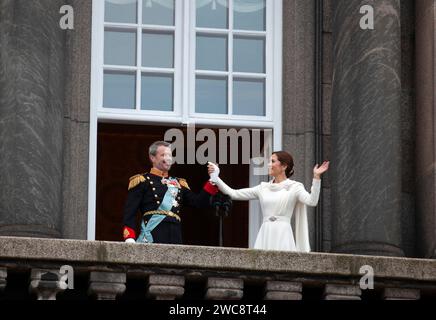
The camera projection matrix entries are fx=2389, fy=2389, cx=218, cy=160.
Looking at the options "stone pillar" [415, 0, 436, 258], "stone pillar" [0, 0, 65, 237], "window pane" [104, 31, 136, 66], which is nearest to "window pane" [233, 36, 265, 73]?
"window pane" [104, 31, 136, 66]

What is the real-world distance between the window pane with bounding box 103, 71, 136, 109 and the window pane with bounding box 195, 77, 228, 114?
2.71ft

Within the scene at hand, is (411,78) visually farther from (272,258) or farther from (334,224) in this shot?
(272,258)

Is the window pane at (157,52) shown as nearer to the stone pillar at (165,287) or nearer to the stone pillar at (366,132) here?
the stone pillar at (366,132)

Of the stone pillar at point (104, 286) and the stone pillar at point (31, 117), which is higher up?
the stone pillar at point (31, 117)

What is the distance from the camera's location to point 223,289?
1042 inches

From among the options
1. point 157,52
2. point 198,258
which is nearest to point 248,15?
point 157,52

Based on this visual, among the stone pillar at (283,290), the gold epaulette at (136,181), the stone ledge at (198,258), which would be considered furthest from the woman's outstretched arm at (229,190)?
the stone pillar at (283,290)

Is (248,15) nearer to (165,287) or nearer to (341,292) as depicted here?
(341,292)

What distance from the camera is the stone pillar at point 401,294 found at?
26844mm

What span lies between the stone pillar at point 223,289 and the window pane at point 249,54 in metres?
4.32
